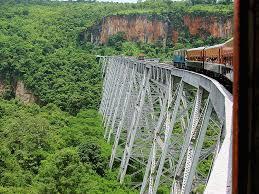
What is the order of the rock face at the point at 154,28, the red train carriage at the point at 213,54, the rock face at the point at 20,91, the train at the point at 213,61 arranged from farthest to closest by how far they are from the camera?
the rock face at the point at 154,28, the rock face at the point at 20,91, the red train carriage at the point at 213,54, the train at the point at 213,61

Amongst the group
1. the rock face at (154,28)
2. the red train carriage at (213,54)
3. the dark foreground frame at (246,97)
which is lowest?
the rock face at (154,28)

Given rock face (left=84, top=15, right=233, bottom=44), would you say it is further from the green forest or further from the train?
the train

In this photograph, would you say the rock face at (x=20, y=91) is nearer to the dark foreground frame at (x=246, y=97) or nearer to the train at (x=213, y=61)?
the train at (x=213, y=61)

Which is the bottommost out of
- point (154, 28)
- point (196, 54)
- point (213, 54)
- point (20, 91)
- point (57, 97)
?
point (20, 91)

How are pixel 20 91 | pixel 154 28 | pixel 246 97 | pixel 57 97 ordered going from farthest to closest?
pixel 154 28 < pixel 20 91 < pixel 57 97 < pixel 246 97

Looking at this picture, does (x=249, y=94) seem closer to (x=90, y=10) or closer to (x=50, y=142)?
(x=50, y=142)

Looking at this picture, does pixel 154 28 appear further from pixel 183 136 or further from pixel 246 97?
pixel 246 97

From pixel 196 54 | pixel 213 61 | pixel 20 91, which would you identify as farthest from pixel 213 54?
pixel 20 91

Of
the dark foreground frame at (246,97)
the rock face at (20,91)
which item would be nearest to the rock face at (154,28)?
the rock face at (20,91)
